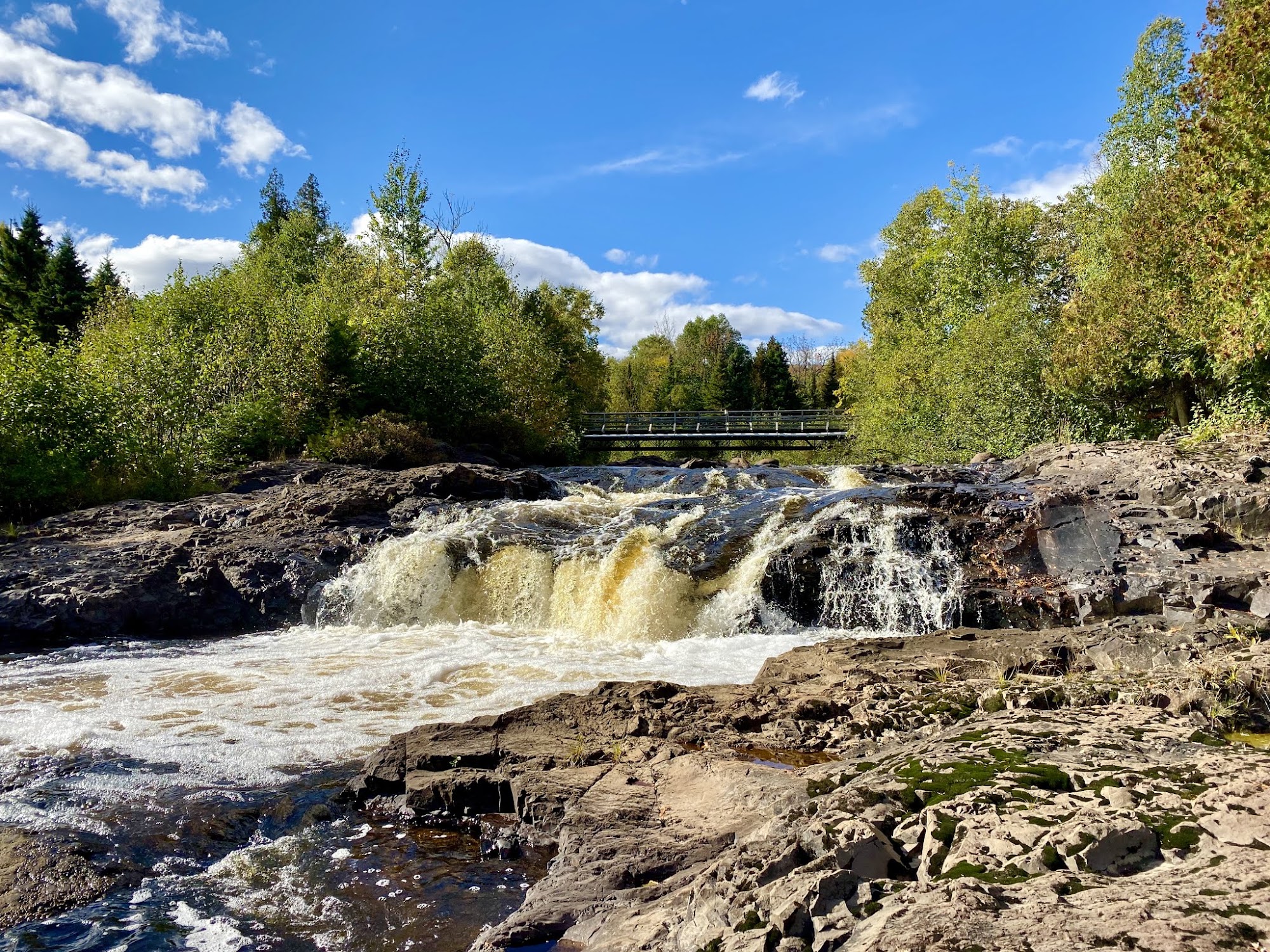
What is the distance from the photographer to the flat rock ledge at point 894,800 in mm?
2250

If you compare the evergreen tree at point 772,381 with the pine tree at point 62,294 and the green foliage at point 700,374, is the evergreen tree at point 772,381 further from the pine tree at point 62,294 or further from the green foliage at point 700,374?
the pine tree at point 62,294

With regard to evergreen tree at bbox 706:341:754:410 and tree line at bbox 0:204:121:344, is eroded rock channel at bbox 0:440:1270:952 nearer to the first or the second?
tree line at bbox 0:204:121:344

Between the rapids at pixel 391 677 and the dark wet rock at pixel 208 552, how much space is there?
2.32ft

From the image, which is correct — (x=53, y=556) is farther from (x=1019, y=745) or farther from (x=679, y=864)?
(x=1019, y=745)

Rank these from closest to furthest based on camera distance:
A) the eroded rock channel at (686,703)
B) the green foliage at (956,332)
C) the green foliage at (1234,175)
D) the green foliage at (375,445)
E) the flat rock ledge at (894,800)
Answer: the flat rock ledge at (894,800)
the eroded rock channel at (686,703)
the green foliage at (1234,175)
the green foliage at (375,445)
the green foliage at (956,332)

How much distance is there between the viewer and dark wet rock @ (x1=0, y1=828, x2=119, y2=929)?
345 centimetres

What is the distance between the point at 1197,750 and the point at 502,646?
7.58 metres

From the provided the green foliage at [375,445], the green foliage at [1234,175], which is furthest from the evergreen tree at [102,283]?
the green foliage at [1234,175]

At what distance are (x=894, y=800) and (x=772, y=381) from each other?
58.4 meters

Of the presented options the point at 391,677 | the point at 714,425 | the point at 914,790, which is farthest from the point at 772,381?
the point at 914,790

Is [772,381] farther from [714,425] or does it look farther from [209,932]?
[209,932]

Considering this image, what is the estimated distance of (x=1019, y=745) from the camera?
12.3 feet

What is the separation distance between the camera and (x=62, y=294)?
38.8 meters

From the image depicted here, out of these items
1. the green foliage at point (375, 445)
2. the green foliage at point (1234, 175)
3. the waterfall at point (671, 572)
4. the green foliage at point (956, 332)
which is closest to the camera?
the waterfall at point (671, 572)
